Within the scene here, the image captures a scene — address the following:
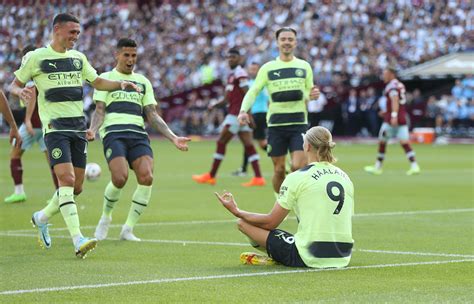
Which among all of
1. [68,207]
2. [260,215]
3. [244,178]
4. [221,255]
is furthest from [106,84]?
[244,178]

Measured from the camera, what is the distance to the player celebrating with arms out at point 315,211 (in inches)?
394

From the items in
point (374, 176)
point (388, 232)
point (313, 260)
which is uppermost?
point (313, 260)

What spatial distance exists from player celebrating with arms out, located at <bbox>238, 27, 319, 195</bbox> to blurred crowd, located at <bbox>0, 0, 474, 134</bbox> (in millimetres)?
27367

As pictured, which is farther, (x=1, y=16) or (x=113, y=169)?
(x=1, y=16)

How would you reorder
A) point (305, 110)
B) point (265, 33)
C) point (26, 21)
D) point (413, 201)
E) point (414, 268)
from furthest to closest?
point (265, 33) < point (26, 21) < point (413, 201) < point (305, 110) < point (414, 268)

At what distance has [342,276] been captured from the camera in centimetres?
970

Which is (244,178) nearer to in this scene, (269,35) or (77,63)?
(77,63)

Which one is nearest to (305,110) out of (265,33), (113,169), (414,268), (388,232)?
(388,232)

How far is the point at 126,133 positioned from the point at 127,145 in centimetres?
15

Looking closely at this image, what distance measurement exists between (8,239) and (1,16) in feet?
70.8

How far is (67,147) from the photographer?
11766mm

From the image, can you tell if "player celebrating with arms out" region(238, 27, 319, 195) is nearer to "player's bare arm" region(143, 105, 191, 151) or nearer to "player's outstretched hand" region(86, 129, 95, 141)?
"player's bare arm" region(143, 105, 191, 151)

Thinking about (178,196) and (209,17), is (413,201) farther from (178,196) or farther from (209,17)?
(209,17)

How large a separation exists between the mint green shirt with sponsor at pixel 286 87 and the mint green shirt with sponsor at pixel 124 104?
2.76 meters
